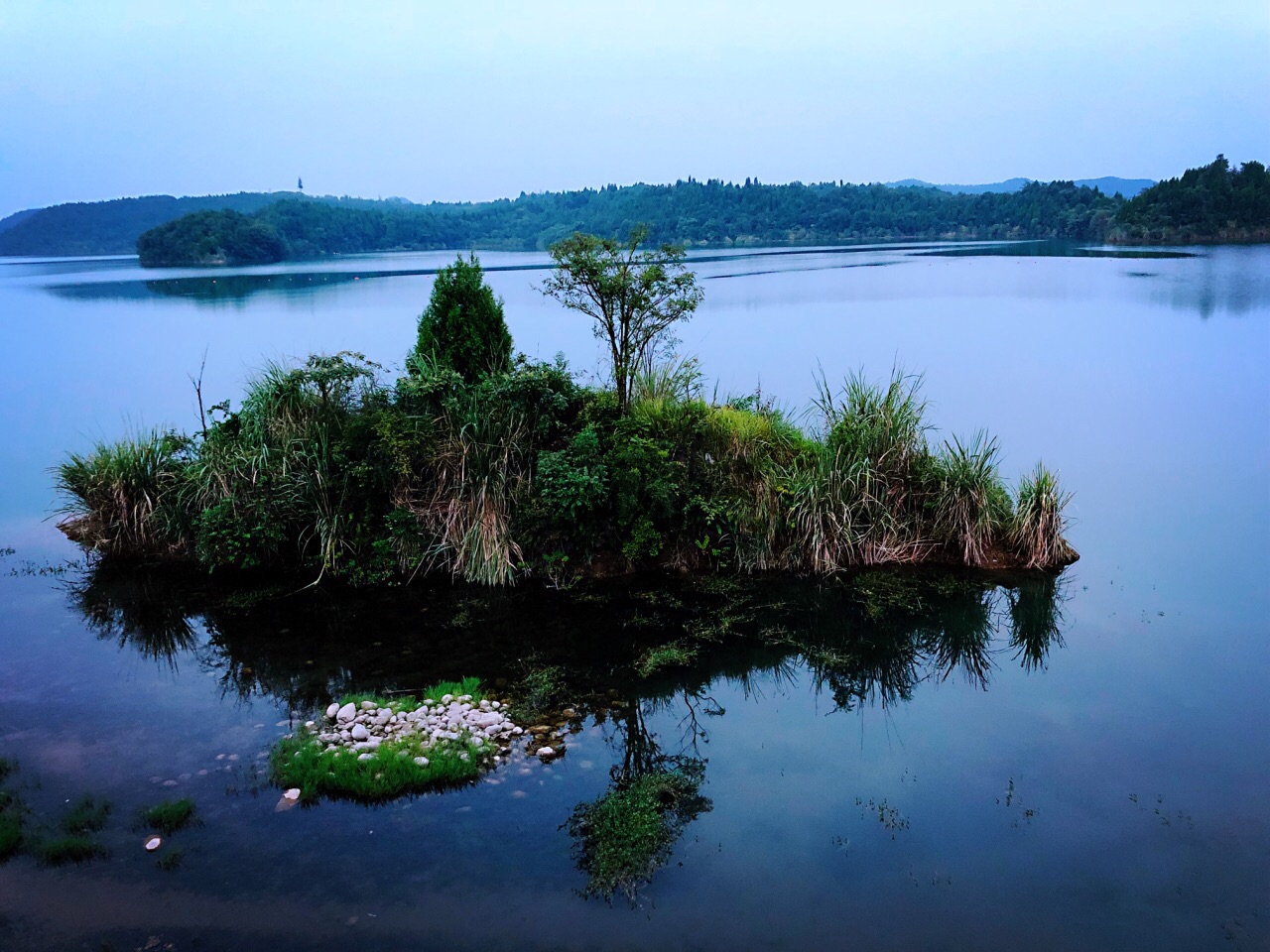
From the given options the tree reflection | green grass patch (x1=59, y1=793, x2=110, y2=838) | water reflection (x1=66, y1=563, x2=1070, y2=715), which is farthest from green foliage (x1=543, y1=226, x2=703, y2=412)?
green grass patch (x1=59, y1=793, x2=110, y2=838)

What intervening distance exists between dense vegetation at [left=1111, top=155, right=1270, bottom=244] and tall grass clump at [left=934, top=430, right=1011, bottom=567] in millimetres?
74550

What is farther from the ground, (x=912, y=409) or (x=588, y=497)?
(x=912, y=409)

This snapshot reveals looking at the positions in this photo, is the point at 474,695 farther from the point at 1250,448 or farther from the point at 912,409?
the point at 1250,448

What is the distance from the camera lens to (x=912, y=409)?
10.9 m

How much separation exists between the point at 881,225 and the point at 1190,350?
251 ft

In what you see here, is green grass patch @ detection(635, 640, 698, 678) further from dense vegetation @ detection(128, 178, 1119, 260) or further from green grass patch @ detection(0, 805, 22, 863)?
dense vegetation @ detection(128, 178, 1119, 260)

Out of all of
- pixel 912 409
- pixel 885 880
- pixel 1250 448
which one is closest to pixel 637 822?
pixel 885 880

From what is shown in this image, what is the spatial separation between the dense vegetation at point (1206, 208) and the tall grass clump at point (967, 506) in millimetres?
74550

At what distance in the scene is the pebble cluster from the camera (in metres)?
6.69

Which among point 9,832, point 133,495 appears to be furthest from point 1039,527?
point 133,495

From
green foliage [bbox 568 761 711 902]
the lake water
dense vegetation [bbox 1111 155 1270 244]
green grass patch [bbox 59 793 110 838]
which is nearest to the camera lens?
the lake water

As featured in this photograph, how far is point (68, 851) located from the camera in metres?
5.54

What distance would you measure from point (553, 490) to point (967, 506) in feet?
16.4

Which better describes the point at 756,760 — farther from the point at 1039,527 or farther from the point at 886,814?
the point at 1039,527
